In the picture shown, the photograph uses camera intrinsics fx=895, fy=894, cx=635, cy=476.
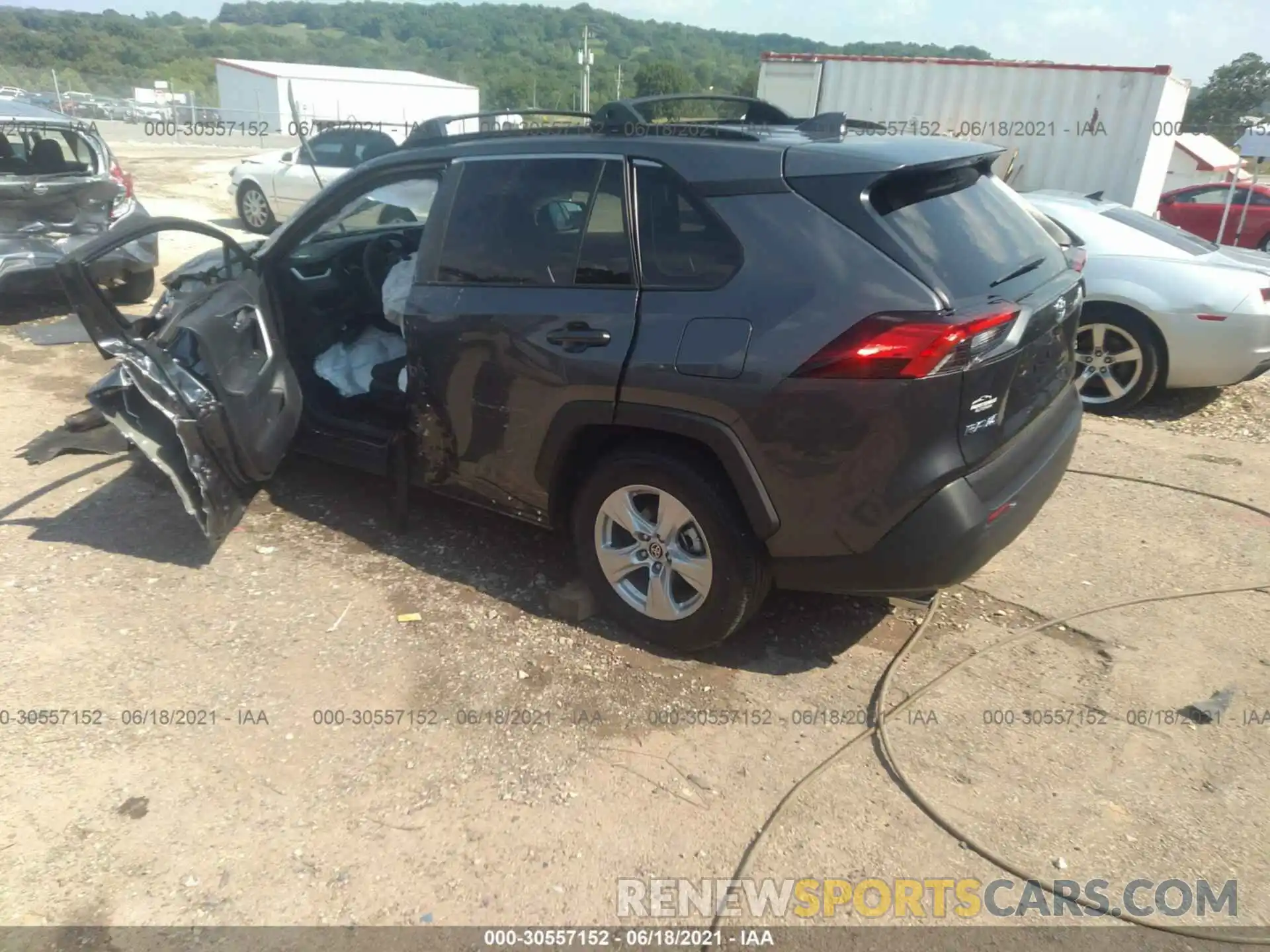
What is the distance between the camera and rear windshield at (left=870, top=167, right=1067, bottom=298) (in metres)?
2.75

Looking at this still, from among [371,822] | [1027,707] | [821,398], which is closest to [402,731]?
[371,822]

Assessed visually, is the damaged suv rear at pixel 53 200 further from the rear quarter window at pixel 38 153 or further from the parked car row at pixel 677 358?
the parked car row at pixel 677 358

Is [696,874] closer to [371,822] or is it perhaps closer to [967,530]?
[371,822]

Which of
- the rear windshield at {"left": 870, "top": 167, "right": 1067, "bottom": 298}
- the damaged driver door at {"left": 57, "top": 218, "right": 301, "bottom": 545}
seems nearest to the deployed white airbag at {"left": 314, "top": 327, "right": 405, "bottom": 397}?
the damaged driver door at {"left": 57, "top": 218, "right": 301, "bottom": 545}

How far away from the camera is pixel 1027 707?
3.12 metres

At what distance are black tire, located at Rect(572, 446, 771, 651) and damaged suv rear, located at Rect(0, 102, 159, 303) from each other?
5717 mm

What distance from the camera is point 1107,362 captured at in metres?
6.26

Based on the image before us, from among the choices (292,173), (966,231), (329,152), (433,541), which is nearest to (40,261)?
(433,541)

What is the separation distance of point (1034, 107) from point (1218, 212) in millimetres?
6421

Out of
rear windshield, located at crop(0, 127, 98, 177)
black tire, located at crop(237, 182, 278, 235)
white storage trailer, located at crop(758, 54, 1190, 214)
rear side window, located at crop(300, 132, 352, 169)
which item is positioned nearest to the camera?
rear windshield, located at crop(0, 127, 98, 177)

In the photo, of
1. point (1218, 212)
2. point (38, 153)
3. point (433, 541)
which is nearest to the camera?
point (433, 541)

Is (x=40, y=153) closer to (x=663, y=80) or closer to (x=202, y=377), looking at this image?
(x=202, y=377)

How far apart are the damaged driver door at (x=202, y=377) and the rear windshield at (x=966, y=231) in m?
2.70

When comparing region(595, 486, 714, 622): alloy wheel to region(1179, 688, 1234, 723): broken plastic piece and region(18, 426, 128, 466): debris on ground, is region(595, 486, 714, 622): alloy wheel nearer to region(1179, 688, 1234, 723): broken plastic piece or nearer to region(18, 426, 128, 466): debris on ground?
region(1179, 688, 1234, 723): broken plastic piece
